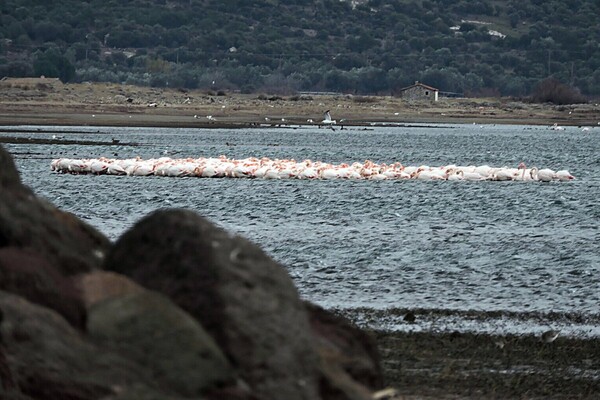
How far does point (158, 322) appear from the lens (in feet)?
23.1

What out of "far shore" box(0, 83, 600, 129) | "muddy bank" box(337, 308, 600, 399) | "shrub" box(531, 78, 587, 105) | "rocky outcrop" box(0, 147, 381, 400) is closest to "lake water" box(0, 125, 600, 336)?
"muddy bank" box(337, 308, 600, 399)

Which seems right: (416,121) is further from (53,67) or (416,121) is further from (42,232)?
(42,232)

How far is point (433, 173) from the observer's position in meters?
44.7

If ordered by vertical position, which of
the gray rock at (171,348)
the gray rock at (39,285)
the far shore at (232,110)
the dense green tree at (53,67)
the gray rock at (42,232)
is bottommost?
the far shore at (232,110)

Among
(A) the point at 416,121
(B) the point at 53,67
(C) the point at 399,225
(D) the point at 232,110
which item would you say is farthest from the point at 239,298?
(B) the point at 53,67

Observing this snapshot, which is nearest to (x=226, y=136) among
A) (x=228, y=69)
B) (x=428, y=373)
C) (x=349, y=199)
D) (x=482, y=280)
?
(x=349, y=199)

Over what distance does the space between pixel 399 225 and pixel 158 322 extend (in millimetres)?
22277

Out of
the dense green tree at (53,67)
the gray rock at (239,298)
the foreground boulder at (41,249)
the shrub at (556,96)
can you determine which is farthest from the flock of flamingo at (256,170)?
the dense green tree at (53,67)

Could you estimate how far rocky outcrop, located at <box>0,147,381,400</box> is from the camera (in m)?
6.90

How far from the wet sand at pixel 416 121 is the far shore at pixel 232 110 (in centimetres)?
10

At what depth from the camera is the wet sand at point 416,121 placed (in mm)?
11750

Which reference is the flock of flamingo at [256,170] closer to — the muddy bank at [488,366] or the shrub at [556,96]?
the muddy bank at [488,366]

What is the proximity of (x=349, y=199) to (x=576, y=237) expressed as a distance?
997 centimetres

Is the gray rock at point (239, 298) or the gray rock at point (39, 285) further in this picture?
the gray rock at point (39, 285)
